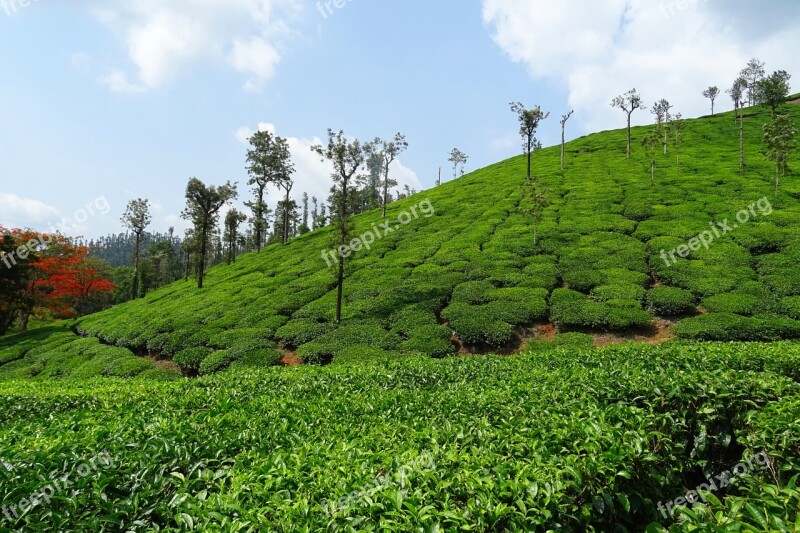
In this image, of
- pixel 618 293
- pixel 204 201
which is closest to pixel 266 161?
pixel 204 201

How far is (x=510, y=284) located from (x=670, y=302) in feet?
27.8

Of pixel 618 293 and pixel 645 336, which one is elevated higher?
pixel 618 293

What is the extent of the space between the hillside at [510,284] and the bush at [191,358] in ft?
0.34

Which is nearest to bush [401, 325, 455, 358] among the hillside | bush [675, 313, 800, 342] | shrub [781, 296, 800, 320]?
the hillside

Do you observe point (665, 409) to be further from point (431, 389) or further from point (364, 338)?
point (364, 338)

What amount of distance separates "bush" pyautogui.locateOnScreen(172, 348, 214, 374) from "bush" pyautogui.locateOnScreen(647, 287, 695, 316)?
24.1 meters

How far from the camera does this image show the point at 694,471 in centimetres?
605

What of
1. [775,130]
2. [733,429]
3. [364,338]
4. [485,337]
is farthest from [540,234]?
[733,429]

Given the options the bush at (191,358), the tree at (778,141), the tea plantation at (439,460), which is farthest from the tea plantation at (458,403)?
the tree at (778,141)

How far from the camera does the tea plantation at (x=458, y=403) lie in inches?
162

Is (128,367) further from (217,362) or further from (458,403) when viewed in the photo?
(458,403)

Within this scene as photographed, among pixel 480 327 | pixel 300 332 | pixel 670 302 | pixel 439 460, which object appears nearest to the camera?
pixel 439 460

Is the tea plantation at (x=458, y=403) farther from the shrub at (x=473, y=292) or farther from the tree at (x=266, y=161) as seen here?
the tree at (x=266, y=161)

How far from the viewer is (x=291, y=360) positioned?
2266cm
